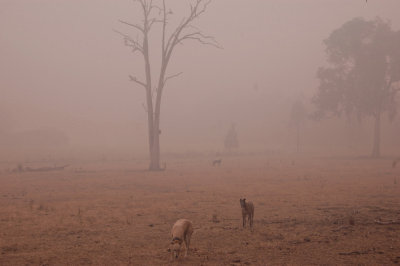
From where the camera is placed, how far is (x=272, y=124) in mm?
102500

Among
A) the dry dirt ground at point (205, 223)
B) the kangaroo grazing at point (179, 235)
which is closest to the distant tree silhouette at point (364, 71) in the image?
the dry dirt ground at point (205, 223)

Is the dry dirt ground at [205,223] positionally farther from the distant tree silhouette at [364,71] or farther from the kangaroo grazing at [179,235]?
the distant tree silhouette at [364,71]

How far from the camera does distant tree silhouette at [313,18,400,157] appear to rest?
45031 mm

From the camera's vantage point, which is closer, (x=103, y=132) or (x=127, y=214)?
(x=127, y=214)

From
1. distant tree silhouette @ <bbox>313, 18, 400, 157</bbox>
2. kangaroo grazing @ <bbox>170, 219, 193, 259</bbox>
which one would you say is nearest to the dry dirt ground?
kangaroo grazing @ <bbox>170, 219, 193, 259</bbox>

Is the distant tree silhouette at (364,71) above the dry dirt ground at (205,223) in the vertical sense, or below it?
above

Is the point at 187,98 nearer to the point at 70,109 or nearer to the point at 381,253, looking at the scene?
the point at 70,109

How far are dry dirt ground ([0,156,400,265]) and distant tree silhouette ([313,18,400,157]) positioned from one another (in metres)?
26.8

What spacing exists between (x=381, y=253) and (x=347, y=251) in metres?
0.71

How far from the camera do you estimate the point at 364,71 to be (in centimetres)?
4650

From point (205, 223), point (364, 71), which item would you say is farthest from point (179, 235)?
point (364, 71)

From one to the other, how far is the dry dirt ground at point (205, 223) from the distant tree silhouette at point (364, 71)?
26800 mm

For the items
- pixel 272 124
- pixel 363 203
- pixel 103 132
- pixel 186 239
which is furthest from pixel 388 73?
pixel 103 132

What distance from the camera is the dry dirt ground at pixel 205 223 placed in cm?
866
